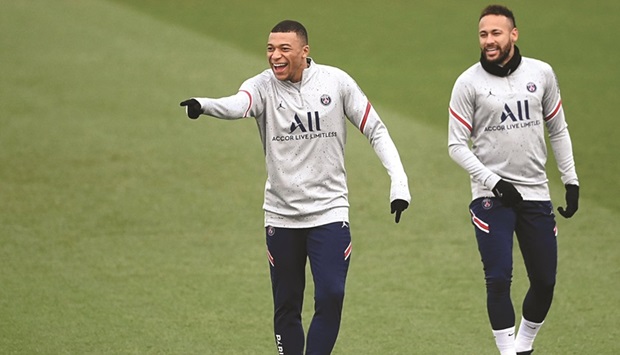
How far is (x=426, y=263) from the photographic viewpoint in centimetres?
1020

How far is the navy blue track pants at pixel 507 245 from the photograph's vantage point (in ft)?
23.0

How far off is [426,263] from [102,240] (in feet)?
9.62

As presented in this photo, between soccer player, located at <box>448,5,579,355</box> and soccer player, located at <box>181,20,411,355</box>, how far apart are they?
664 millimetres

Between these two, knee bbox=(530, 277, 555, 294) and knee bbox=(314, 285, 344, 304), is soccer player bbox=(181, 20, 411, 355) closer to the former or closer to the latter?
knee bbox=(314, 285, 344, 304)

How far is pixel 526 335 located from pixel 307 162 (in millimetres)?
1950

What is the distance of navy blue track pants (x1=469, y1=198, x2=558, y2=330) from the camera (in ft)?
23.0

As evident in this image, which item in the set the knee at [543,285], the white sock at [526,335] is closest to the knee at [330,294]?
the knee at [543,285]

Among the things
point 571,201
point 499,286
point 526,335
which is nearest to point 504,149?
point 571,201

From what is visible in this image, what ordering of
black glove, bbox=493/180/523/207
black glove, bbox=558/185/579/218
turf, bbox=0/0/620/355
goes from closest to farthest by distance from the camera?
black glove, bbox=493/180/523/207 < black glove, bbox=558/185/579/218 < turf, bbox=0/0/620/355

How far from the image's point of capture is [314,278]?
666 centimetres

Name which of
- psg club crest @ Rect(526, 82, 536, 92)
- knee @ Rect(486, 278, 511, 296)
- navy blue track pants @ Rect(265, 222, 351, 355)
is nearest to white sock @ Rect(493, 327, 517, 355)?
knee @ Rect(486, 278, 511, 296)

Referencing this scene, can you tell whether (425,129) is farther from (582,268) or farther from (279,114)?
(279,114)

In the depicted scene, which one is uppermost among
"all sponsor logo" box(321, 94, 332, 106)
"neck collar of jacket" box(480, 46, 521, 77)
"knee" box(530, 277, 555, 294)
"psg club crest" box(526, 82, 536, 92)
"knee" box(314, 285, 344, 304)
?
"neck collar of jacket" box(480, 46, 521, 77)

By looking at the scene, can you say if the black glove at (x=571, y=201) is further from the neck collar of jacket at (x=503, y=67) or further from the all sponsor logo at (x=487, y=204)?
the neck collar of jacket at (x=503, y=67)
